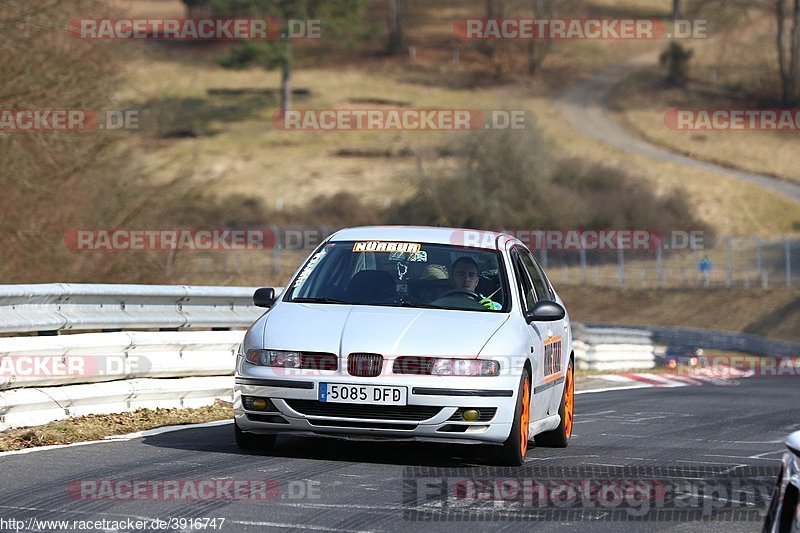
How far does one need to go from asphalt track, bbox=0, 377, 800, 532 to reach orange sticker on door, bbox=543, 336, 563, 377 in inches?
23.7

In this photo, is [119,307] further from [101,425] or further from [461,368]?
[461,368]

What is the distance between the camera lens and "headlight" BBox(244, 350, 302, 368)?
27.9ft

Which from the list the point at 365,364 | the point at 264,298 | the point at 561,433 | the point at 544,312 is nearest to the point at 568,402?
the point at 561,433

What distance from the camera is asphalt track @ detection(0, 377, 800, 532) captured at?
6.64 meters

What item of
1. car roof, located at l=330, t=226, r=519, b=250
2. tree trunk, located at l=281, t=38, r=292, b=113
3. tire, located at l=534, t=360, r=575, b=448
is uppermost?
tree trunk, located at l=281, t=38, r=292, b=113

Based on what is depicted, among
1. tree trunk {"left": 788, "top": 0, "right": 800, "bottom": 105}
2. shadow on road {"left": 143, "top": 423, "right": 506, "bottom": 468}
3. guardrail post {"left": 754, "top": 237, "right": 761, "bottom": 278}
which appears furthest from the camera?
tree trunk {"left": 788, "top": 0, "right": 800, "bottom": 105}

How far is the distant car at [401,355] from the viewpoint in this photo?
836 cm

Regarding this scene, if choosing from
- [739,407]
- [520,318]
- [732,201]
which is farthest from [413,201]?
[520,318]

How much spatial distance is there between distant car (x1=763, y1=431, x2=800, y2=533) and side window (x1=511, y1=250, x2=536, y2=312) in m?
5.19

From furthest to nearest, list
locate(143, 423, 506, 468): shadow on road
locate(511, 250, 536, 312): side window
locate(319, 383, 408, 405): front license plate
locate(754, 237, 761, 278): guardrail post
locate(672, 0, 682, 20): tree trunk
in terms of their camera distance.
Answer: locate(672, 0, 682, 20): tree trunk, locate(754, 237, 761, 278): guardrail post, locate(511, 250, 536, 312): side window, locate(143, 423, 506, 468): shadow on road, locate(319, 383, 408, 405): front license plate

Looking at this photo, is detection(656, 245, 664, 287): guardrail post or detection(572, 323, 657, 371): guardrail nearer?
detection(572, 323, 657, 371): guardrail

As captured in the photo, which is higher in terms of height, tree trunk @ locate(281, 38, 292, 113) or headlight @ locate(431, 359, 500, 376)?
tree trunk @ locate(281, 38, 292, 113)

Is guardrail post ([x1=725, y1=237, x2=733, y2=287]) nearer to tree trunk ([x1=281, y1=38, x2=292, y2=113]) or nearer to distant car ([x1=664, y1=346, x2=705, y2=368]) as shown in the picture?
distant car ([x1=664, y1=346, x2=705, y2=368])

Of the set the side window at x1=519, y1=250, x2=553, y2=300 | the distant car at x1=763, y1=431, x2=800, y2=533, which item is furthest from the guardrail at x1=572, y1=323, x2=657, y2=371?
the distant car at x1=763, y1=431, x2=800, y2=533
